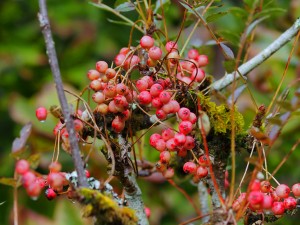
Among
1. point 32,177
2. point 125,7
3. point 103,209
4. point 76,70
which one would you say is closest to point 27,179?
point 32,177

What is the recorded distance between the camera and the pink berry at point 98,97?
1.00 metres

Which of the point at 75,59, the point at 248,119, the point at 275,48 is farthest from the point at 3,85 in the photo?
the point at 275,48

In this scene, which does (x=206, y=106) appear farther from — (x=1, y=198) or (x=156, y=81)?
(x=1, y=198)

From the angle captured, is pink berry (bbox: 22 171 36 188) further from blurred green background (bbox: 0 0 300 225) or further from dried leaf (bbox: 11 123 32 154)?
blurred green background (bbox: 0 0 300 225)

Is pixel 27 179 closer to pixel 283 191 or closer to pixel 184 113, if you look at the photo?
pixel 184 113

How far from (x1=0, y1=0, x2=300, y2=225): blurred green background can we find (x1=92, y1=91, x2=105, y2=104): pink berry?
966 mm

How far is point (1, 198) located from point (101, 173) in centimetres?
64

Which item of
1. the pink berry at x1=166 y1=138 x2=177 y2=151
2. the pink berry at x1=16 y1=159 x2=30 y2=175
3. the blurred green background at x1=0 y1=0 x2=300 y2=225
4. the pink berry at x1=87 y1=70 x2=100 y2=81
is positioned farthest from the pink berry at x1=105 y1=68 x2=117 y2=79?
the blurred green background at x1=0 y1=0 x2=300 y2=225


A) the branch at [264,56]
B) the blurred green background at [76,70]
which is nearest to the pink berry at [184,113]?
the branch at [264,56]

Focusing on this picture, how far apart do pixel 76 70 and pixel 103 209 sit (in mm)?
2156

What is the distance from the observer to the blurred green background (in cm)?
225

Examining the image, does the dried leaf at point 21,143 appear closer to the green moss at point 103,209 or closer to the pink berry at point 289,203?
the green moss at point 103,209

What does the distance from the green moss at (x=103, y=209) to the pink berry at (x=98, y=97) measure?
0.19 meters

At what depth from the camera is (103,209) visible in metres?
0.87
